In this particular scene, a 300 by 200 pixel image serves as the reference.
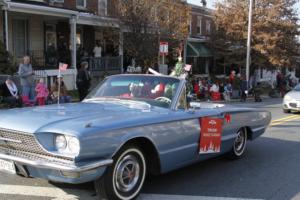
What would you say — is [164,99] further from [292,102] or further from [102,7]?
[102,7]

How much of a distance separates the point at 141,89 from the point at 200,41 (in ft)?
99.7

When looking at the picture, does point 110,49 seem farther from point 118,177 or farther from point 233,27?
point 118,177

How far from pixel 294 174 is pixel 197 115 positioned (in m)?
1.93

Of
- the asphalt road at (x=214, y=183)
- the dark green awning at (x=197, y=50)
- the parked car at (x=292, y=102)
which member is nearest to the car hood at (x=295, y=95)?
the parked car at (x=292, y=102)

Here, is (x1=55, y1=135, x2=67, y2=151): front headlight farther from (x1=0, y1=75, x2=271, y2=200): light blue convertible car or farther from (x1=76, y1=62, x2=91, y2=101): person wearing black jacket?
(x1=76, y1=62, x2=91, y2=101): person wearing black jacket

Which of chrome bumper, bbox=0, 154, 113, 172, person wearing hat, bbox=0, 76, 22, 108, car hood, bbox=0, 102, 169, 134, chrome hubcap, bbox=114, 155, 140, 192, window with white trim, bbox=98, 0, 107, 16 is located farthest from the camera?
window with white trim, bbox=98, 0, 107, 16

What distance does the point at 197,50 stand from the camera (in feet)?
115

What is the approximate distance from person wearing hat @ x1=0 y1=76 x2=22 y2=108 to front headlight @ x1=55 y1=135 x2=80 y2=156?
9582 millimetres

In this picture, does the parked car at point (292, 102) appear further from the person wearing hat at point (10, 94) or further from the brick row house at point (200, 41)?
the brick row house at point (200, 41)

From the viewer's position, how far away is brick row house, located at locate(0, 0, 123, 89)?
2070 centimetres

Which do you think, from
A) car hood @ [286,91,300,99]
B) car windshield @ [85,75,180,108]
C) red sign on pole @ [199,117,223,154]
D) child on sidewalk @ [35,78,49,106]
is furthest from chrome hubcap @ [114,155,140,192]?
car hood @ [286,91,300,99]

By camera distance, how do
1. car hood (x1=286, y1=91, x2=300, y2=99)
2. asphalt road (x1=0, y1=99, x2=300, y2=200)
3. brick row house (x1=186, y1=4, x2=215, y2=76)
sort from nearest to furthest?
asphalt road (x1=0, y1=99, x2=300, y2=200) → car hood (x1=286, y1=91, x2=300, y2=99) → brick row house (x1=186, y1=4, x2=215, y2=76)

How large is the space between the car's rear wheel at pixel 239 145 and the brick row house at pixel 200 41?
2637 cm

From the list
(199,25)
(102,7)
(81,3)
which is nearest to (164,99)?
(81,3)
